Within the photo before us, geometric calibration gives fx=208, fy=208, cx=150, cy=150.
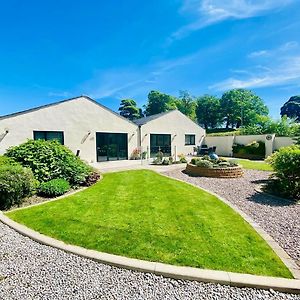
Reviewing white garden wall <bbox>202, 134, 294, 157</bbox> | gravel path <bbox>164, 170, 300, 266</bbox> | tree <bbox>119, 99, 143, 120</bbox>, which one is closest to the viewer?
gravel path <bbox>164, 170, 300, 266</bbox>

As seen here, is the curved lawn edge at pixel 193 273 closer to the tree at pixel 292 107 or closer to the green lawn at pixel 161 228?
the green lawn at pixel 161 228

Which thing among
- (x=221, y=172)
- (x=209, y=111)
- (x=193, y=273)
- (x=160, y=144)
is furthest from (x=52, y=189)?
(x=209, y=111)

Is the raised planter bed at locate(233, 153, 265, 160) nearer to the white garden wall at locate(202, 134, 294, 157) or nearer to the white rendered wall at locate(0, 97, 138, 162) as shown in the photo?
the white garden wall at locate(202, 134, 294, 157)

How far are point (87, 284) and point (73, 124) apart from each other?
14986 millimetres

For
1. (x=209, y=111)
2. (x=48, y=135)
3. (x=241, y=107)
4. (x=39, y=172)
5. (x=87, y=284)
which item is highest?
(x=241, y=107)

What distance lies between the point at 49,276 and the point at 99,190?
203 inches

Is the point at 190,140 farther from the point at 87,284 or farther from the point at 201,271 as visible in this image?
the point at 87,284

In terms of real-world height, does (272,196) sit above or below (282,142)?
below

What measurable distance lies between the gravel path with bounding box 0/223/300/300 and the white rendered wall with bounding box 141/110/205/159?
1714 cm

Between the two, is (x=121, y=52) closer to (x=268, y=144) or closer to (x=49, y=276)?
(x=49, y=276)

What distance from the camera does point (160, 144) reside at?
22.0 meters

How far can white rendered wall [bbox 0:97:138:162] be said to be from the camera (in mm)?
14039

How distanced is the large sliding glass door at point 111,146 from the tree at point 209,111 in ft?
111

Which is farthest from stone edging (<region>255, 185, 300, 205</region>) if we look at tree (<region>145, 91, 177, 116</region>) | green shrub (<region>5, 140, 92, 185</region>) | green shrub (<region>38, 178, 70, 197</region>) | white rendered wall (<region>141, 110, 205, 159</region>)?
tree (<region>145, 91, 177, 116</region>)
